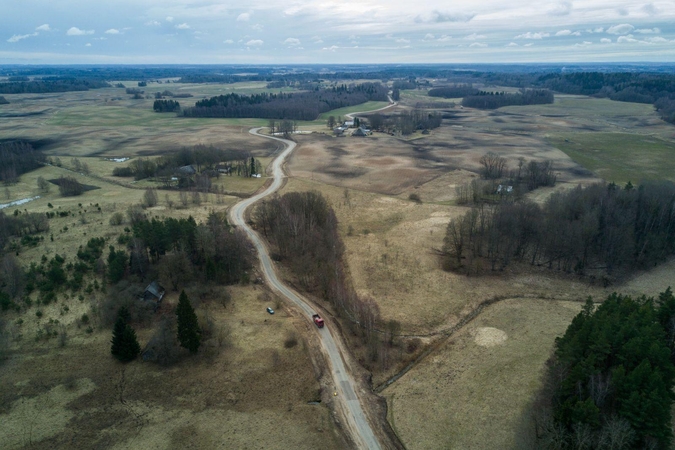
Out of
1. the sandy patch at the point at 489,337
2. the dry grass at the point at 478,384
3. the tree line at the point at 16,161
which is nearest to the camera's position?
the dry grass at the point at 478,384

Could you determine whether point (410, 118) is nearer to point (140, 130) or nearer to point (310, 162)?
point (310, 162)

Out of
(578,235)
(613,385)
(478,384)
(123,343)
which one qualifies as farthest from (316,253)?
(613,385)

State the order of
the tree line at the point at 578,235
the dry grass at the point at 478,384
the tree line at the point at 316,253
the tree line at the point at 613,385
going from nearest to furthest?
the tree line at the point at 613,385 → the dry grass at the point at 478,384 → the tree line at the point at 316,253 → the tree line at the point at 578,235

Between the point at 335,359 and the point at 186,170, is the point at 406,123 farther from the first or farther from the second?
the point at 335,359

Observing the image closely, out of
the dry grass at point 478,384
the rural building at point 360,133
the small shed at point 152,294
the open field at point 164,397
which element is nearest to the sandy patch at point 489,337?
the dry grass at point 478,384

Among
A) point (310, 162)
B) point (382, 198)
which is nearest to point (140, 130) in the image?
point (310, 162)

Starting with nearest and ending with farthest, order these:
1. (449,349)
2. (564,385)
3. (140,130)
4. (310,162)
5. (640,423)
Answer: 1. (640,423)
2. (564,385)
3. (449,349)
4. (310,162)
5. (140,130)

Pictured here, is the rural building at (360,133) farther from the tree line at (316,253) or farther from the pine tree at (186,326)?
the pine tree at (186,326)
